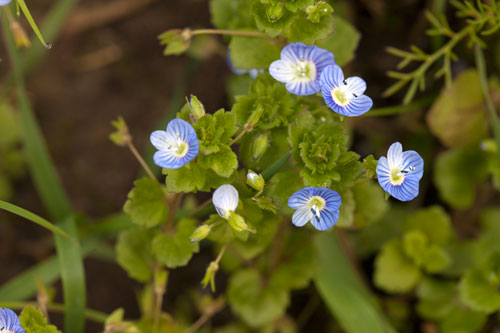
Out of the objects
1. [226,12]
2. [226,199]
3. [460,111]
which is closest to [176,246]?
[226,199]

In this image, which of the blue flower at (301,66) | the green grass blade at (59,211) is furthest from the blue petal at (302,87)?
the green grass blade at (59,211)

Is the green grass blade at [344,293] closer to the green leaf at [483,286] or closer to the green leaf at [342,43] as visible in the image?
the green leaf at [483,286]

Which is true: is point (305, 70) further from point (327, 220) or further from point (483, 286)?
point (483, 286)

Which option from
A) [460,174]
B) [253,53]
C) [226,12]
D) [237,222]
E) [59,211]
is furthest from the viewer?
[460,174]

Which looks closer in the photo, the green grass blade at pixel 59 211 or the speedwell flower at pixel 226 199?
the speedwell flower at pixel 226 199

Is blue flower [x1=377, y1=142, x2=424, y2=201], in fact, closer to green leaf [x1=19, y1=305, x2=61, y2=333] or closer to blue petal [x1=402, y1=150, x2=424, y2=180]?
blue petal [x1=402, y1=150, x2=424, y2=180]
